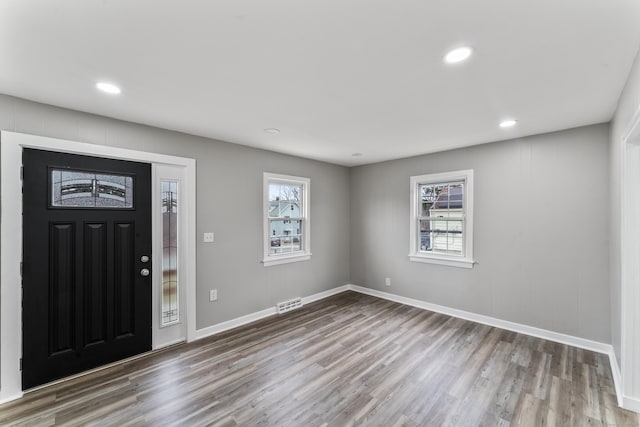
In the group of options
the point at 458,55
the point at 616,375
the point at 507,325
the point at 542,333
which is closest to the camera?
the point at 458,55

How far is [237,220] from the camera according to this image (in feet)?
12.7

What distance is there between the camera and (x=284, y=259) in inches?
175

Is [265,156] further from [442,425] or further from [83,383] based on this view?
[442,425]

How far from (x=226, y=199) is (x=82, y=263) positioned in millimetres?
1628

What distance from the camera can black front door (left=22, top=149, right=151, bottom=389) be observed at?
7.88ft

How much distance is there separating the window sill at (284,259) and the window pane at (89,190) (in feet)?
6.38

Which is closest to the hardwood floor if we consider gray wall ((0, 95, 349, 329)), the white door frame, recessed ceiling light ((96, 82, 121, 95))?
the white door frame

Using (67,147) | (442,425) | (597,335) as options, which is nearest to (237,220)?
(67,147)

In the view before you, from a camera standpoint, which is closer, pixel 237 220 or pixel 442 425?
pixel 442 425

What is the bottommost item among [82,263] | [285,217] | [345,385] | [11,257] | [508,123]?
[345,385]

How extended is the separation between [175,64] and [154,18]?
1.49 ft

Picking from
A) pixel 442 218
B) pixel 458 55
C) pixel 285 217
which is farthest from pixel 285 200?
pixel 458 55

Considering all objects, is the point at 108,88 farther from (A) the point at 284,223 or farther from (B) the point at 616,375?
(B) the point at 616,375

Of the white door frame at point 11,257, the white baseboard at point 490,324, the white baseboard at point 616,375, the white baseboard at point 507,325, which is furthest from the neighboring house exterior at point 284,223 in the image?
the white baseboard at point 616,375
